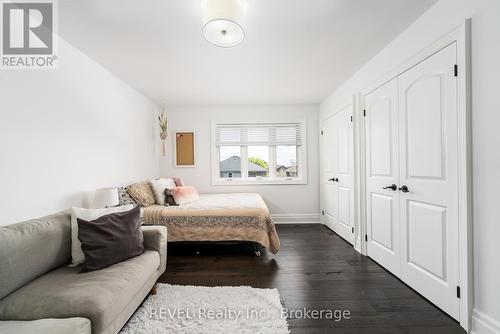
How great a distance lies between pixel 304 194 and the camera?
4625 mm

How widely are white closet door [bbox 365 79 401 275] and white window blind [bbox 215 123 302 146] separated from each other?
195 centimetres

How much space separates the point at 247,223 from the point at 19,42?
9.19 feet

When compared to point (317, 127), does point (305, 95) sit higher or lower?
higher

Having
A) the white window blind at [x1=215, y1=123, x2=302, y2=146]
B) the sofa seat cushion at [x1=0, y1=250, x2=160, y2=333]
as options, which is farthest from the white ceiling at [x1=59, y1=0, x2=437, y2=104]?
the sofa seat cushion at [x1=0, y1=250, x2=160, y2=333]

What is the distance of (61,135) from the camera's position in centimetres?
217

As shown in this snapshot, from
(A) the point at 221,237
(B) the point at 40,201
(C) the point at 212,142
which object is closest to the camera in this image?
(B) the point at 40,201

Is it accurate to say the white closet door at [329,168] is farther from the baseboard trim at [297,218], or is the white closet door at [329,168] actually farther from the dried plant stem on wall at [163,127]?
the dried plant stem on wall at [163,127]

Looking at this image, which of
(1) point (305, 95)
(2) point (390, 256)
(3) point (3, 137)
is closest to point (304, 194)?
(1) point (305, 95)

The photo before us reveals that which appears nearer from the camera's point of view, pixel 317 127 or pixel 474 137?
pixel 474 137

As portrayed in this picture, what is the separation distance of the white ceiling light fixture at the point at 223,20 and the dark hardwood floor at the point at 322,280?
2.26 m

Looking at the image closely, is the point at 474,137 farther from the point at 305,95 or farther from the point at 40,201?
the point at 40,201

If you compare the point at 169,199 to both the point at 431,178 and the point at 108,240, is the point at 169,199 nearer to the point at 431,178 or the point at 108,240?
the point at 108,240

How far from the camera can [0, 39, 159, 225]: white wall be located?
67.7 inches

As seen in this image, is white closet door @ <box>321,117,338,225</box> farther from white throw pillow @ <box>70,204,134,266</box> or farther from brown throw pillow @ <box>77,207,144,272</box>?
white throw pillow @ <box>70,204,134,266</box>
